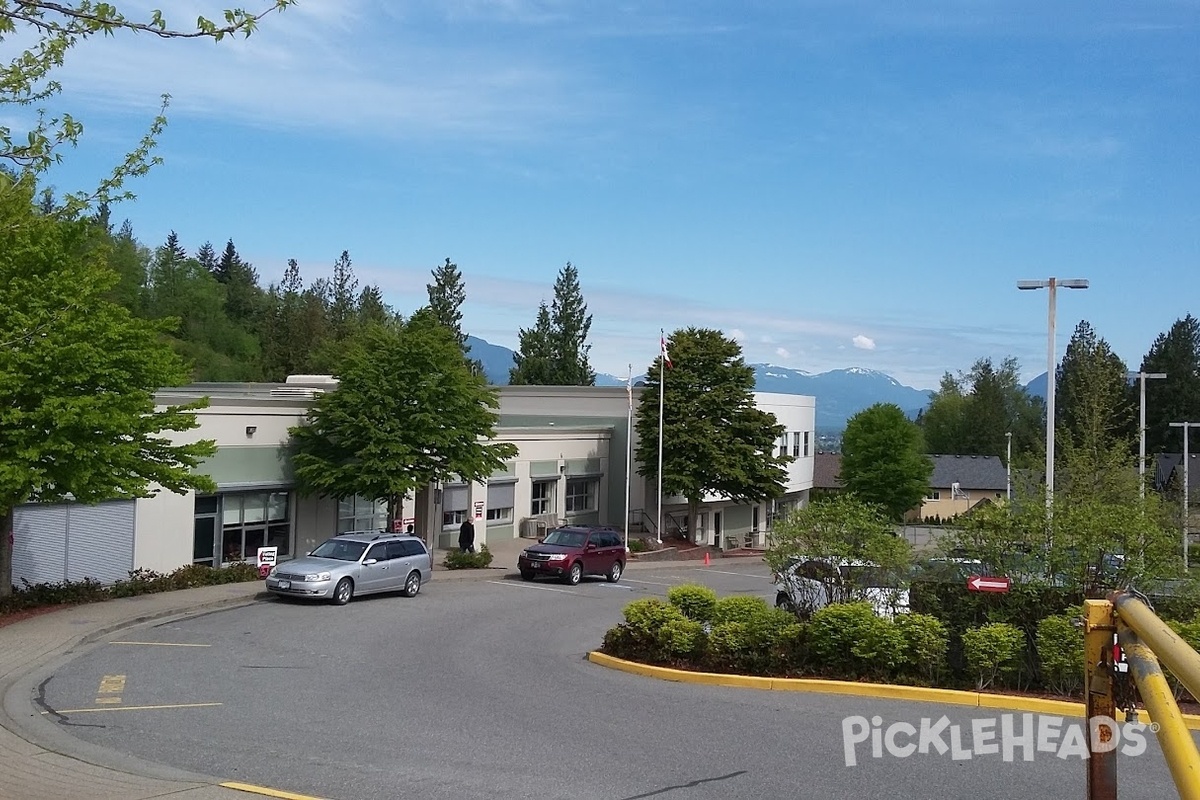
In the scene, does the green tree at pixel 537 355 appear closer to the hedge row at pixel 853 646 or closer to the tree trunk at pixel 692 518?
the tree trunk at pixel 692 518

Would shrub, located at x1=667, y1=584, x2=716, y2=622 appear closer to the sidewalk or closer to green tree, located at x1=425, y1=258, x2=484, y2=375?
Answer: the sidewalk

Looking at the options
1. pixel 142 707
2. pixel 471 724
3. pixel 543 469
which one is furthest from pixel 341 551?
pixel 543 469

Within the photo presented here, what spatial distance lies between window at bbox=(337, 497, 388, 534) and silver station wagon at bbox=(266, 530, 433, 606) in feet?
22.1

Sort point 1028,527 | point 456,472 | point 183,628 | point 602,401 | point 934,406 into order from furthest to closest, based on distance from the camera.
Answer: point 934,406 < point 602,401 < point 456,472 < point 183,628 < point 1028,527

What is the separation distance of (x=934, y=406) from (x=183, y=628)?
12473cm

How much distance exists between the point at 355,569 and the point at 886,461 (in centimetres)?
5093

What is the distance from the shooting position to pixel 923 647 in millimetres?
15492

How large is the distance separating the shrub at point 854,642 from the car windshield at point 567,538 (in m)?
17.7

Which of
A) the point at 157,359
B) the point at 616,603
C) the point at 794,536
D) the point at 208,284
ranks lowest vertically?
the point at 616,603

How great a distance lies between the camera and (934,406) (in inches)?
5384

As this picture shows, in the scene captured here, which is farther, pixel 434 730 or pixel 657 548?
pixel 657 548

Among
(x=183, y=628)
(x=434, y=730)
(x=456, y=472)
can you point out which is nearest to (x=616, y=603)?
(x=456, y=472)

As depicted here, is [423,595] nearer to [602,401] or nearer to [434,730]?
[434,730]

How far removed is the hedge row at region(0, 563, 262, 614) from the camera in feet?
75.8
